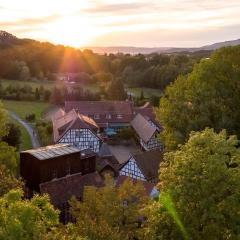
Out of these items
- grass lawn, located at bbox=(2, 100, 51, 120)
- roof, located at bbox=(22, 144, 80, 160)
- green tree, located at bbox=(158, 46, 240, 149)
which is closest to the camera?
green tree, located at bbox=(158, 46, 240, 149)

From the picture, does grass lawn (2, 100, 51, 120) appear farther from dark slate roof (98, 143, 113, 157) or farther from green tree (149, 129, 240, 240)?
green tree (149, 129, 240, 240)

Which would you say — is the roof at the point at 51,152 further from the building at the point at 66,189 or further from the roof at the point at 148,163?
the roof at the point at 148,163

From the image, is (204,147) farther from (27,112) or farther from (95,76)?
(95,76)

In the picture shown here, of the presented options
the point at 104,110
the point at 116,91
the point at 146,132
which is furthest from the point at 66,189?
the point at 116,91

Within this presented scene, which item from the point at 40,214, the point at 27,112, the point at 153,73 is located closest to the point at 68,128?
the point at 27,112

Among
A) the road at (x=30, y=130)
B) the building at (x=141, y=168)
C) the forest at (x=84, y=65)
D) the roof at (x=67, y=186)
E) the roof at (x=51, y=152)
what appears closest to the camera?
the roof at (x=67, y=186)

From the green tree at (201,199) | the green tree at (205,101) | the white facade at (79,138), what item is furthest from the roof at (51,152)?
the green tree at (201,199)

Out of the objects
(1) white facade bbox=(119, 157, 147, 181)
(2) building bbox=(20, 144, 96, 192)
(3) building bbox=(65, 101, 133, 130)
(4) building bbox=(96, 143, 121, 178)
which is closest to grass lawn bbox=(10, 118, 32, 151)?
(3) building bbox=(65, 101, 133, 130)
